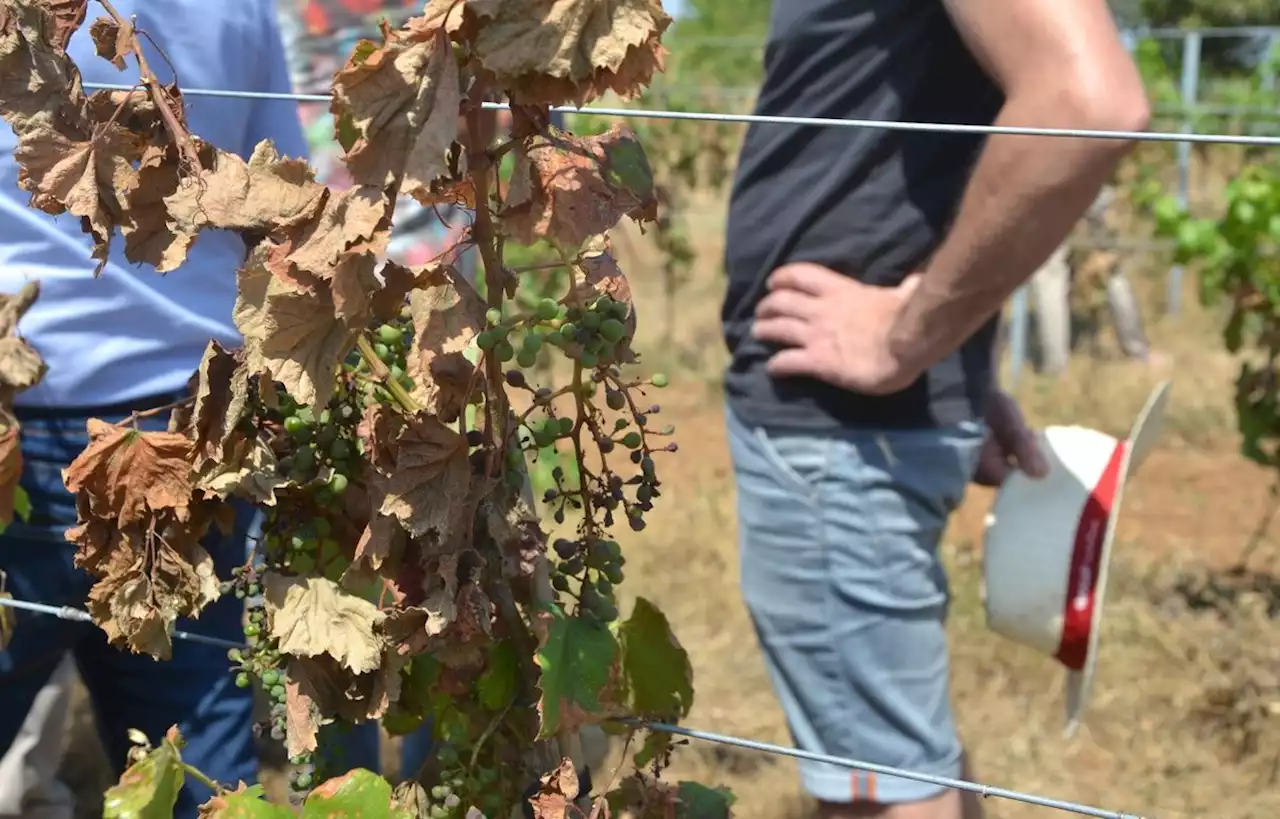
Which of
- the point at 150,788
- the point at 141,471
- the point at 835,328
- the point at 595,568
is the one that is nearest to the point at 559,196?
the point at 595,568

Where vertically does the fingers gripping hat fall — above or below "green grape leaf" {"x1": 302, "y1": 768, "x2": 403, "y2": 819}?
above

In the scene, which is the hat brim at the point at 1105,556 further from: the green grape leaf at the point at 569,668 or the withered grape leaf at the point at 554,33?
the withered grape leaf at the point at 554,33

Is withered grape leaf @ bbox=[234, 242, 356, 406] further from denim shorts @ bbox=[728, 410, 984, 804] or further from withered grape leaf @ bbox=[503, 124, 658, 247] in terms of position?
denim shorts @ bbox=[728, 410, 984, 804]

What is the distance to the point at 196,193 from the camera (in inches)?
36.0

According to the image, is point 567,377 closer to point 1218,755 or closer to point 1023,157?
point 1218,755

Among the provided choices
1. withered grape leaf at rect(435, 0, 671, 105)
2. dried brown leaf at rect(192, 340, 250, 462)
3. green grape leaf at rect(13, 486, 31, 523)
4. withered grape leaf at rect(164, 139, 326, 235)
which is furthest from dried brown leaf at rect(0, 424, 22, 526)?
withered grape leaf at rect(435, 0, 671, 105)

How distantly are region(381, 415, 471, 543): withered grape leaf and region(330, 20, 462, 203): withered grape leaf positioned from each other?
18 cm

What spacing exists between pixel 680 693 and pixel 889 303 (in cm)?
54

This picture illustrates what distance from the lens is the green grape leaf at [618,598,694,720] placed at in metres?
1.11

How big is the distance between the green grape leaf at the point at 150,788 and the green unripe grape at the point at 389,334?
33 centimetres

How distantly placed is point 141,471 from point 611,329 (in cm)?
39

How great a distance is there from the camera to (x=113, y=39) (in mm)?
981

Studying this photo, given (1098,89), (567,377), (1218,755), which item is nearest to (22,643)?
(1098,89)

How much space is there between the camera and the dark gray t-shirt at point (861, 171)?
1409 mm
